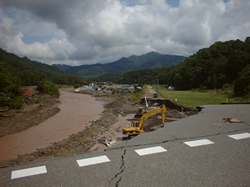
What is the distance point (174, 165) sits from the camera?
4285 millimetres

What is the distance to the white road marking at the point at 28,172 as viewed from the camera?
12.6 ft

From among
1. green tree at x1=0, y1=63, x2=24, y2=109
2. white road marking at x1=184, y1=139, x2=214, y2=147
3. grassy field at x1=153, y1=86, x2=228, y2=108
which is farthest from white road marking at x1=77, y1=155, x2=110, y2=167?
green tree at x1=0, y1=63, x2=24, y2=109

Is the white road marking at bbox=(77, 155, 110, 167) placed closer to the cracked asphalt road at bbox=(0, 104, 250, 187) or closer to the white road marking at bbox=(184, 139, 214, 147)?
the cracked asphalt road at bbox=(0, 104, 250, 187)

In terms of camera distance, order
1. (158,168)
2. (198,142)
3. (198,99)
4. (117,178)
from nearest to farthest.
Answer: (117,178) < (158,168) < (198,142) < (198,99)

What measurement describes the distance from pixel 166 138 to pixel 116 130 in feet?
30.9

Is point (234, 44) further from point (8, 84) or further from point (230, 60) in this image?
point (8, 84)

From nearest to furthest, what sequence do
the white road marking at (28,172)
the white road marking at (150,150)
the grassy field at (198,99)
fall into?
the white road marking at (28,172) < the white road marking at (150,150) < the grassy field at (198,99)

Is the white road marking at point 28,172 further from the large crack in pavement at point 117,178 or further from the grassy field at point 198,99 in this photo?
the grassy field at point 198,99

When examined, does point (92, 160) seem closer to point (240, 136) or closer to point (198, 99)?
Result: point (240, 136)

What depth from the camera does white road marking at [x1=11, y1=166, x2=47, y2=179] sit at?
152 inches

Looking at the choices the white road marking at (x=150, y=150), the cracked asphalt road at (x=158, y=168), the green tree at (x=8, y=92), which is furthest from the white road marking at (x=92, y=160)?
the green tree at (x=8, y=92)

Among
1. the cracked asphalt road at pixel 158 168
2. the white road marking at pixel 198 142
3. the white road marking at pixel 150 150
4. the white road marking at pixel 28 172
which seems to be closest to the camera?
the cracked asphalt road at pixel 158 168

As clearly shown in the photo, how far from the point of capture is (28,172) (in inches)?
156

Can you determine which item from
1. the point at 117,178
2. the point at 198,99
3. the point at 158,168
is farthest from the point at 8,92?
the point at 198,99
